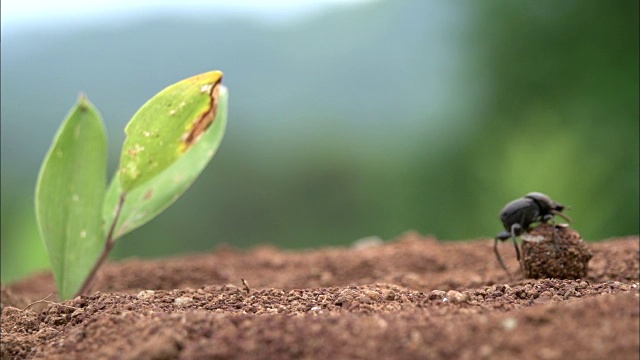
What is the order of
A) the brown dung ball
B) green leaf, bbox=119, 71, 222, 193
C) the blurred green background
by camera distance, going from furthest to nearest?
1. the blurred green background
2. the brown dung ball
3. green leaf, bbox=119, 71, 222, 193

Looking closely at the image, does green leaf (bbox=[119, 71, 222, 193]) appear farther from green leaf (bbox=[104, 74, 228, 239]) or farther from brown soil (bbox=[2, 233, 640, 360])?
brown soil (bbox=[2, 233, 640, 360])

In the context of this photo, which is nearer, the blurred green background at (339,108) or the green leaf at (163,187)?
the green leaf at (163,187)

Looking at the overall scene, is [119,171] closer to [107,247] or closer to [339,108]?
[107,247]

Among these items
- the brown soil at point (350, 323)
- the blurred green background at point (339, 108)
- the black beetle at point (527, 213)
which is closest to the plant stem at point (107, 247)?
the brown soil at point (350, 323)

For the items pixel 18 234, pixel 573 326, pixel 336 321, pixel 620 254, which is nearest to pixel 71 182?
pixel 336 321

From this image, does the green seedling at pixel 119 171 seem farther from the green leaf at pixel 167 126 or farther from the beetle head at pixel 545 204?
the beetle head at pixel 545 204

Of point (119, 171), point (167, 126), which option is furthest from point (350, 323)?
point (119, 171)

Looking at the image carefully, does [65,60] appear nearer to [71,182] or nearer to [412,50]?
[412,50]

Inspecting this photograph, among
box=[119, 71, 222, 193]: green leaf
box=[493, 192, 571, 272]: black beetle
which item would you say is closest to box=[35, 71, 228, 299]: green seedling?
box=[119, 71, 222, 193]: green leaf

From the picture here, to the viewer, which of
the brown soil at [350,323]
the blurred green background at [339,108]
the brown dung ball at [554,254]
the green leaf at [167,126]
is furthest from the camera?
the blurred green background at [339,108]
